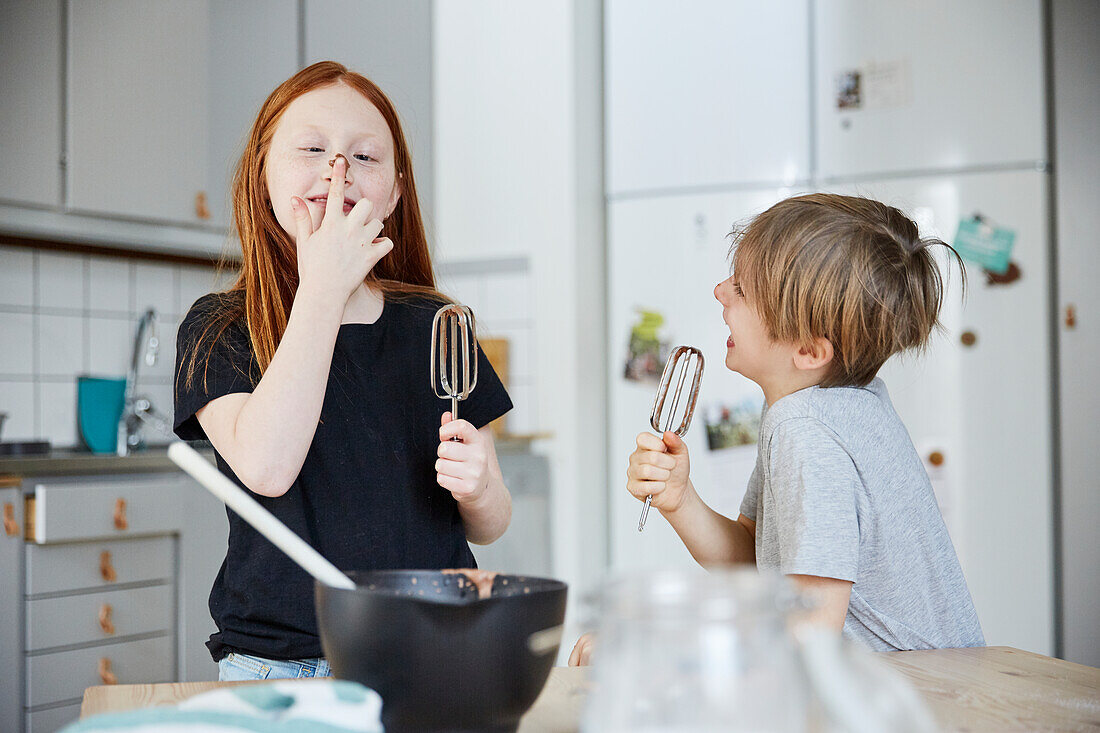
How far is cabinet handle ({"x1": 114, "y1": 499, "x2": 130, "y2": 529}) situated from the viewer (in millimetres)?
1900

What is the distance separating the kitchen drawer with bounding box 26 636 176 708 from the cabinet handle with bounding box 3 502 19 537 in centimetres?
25

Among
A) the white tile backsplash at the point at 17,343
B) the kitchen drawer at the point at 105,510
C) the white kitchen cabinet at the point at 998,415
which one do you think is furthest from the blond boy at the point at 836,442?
the white tile backsplash at the point at 17,343

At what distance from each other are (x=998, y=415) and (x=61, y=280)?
2367 mm

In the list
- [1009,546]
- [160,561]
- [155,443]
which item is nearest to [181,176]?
[155,443]

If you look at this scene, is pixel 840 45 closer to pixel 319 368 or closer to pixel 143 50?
pixel 143 50

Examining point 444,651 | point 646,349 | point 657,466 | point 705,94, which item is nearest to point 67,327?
point 646,349

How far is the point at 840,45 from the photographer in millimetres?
2557

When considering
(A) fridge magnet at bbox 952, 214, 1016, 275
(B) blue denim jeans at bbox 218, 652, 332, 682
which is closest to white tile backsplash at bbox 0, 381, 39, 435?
(B) blue denim jeans at bbox 218, 652, 332, 682

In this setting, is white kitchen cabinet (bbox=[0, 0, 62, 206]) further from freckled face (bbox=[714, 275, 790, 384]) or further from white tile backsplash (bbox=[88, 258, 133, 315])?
freckled face (bbox=[714, 275, 790, 384])

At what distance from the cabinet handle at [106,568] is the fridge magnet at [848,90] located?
208cm

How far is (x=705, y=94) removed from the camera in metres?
2.66

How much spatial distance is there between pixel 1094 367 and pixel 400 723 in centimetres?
230

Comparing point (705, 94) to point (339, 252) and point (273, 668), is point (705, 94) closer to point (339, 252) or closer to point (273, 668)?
point (339, 252)

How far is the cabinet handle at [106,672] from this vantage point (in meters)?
1.88
